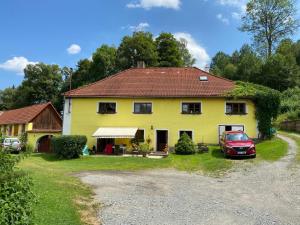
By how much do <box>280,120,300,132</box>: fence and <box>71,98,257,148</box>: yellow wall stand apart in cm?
805

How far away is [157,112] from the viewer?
35.0 m

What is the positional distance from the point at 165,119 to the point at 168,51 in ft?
106

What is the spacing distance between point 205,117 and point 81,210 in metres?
24.4

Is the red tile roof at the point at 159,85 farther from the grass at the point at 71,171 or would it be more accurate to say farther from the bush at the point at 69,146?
the grass at the point at 71,171

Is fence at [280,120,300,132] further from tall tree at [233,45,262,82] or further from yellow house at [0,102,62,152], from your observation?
yellow house at [0,102,62,152]

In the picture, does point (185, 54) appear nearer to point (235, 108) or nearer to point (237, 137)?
point (235, 108)

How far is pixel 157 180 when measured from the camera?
1864cm

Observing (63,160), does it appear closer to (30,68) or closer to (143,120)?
(143,120)

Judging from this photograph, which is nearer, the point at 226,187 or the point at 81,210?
the point at 81,210

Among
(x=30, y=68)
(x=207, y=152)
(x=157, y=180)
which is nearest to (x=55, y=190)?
(x=157, y=180)

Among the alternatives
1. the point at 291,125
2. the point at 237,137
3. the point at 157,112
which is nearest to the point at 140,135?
the point at 157,112

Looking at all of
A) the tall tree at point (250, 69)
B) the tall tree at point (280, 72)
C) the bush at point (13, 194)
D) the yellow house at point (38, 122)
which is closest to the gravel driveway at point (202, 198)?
the bush at point (13, 194)

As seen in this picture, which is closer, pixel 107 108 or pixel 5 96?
pixel 107 108

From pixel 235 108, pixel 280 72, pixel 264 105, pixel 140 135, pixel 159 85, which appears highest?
pixel 280 72
